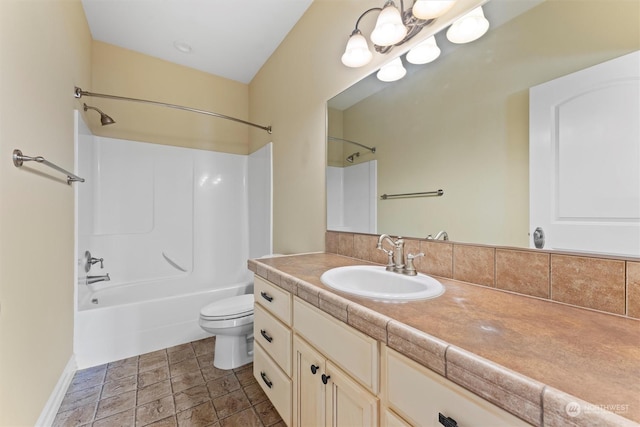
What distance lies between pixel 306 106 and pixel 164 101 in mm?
1699

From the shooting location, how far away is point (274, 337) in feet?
4.19

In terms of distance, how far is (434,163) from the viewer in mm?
1203

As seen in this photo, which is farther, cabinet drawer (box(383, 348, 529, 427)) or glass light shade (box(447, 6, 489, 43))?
glass light shade (box(447, 6, 489, 43))

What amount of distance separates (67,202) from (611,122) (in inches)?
103

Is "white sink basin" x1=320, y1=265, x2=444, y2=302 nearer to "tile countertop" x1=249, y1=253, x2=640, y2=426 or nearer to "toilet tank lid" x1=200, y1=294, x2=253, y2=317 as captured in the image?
"tile countertop" x1=249, y1=253, x2=640, y2=426

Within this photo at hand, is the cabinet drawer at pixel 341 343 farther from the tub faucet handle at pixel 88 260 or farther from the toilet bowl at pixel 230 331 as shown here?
the tub faucet handle at pixel 88 260

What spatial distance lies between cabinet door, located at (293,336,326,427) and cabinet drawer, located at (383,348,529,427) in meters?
0.34

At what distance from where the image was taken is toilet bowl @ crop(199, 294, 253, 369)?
177 centimetres

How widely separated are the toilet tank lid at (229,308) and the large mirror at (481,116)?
1.12 m

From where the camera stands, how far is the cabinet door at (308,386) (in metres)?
0.94

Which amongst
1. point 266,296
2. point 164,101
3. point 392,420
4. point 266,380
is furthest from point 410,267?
point 164,101

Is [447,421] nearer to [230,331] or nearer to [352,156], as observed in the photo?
[352,156]

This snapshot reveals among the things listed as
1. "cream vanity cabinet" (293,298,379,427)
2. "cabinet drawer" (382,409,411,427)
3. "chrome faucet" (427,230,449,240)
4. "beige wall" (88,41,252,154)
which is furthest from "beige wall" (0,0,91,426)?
"chrome faucet" (427,230,449,240)

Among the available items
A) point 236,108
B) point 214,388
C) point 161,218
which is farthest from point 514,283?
point 236,108
